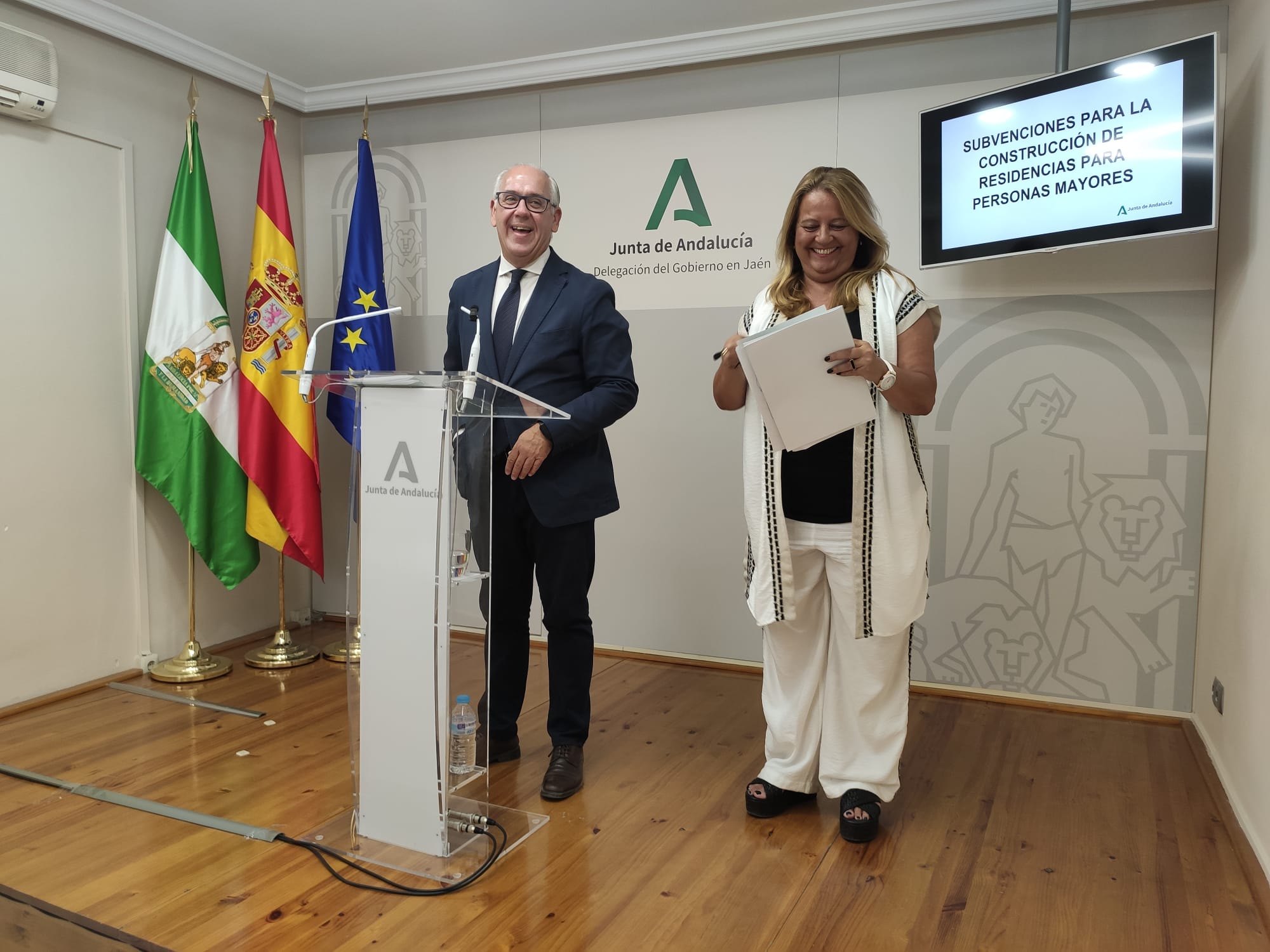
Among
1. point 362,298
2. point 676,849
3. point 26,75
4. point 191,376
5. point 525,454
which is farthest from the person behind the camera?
point 362,298

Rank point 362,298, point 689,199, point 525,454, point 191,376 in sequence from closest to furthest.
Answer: point 525,454 → point 191,376 → point 689,199 → point 362,298

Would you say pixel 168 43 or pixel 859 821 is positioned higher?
pixel 168 43

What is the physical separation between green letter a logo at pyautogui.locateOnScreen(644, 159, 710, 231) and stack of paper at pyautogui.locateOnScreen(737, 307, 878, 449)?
1802mm

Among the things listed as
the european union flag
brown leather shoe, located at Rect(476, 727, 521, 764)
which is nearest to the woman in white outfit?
brown leather shoe, located at Rect(476, 727, 521, 764)

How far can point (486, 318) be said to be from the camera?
2.52 metres

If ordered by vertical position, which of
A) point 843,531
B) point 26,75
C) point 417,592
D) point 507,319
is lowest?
point 417,592

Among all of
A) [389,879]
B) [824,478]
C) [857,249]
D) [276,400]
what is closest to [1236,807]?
[824,478]

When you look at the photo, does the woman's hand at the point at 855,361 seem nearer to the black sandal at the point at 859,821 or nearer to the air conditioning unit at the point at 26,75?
the black sandal at the point at 859,821

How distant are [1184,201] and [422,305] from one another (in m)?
2.93

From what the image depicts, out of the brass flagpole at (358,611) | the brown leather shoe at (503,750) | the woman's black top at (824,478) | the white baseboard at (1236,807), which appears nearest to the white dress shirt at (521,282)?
the brass flagpole at (358,611)

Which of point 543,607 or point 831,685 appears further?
point 543,607

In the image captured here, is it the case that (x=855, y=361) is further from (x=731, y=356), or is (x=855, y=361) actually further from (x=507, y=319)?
(x=507, y=319)

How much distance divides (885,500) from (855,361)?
349mm

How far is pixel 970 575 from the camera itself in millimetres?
3359
